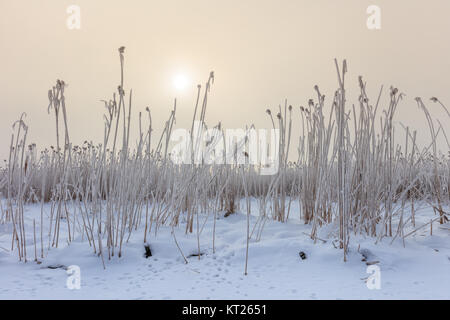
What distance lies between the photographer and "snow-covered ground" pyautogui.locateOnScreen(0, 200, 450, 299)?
1070 mm

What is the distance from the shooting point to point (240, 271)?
4.31 feet

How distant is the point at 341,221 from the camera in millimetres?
1354

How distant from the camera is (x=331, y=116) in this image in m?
1.60

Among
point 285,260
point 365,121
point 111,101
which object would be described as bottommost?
point 285,260

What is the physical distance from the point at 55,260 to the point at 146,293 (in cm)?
63

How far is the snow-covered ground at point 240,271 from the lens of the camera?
42.1 inches
